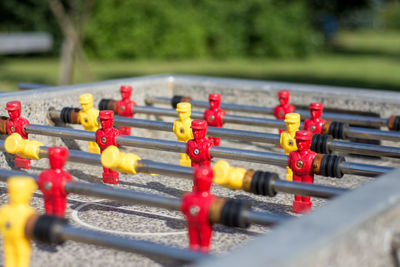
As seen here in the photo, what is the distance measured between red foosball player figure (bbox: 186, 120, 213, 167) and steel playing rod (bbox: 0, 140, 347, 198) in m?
0.38

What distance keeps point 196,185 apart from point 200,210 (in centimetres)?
16

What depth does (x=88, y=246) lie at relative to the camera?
2756 mm

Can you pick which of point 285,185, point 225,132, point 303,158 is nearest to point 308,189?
point 285,185

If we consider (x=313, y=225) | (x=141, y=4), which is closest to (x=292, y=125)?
(x=313, y=225)

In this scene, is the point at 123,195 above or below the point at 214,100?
below

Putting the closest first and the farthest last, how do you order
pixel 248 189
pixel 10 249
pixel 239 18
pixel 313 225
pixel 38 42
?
1. pixel 313 225
2. pixel 10 249
3. pixel 248 189
4. pixel 38 42
5. pixel 239 18

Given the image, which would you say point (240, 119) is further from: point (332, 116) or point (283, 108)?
point (332, 116)

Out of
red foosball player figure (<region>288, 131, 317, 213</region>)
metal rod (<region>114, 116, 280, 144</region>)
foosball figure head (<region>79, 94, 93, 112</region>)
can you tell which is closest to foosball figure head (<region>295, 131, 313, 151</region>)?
red foosball player figure (<region>288, 131, 317, 213</region>)

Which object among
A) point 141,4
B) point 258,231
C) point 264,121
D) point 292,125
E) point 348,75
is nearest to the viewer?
point 258,231

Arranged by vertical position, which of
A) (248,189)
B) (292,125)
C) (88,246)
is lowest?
(88,246)

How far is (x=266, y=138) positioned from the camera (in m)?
3.58

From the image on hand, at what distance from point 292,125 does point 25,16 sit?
17.5 meters

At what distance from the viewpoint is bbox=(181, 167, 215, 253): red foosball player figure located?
2.26 meters

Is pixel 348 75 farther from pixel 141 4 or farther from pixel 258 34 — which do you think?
pixel 141 4
